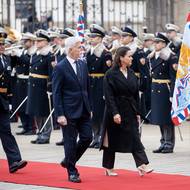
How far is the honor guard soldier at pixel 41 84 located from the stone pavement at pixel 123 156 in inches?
14.3

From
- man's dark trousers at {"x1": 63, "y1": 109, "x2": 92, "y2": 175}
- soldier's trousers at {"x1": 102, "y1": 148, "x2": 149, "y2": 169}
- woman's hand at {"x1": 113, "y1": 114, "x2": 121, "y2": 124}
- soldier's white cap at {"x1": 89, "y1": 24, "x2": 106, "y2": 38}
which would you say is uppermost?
soldier's white cap at {"x1": 89, "y1": 24, "x2": 106, "y2": 38}

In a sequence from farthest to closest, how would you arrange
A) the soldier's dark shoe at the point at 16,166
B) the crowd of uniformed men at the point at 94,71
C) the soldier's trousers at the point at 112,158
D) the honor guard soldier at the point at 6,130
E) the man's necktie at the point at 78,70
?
the crowd of uniformed men at the point at 94,71, the honor guard soldier at the point at 6,130, the soldier's dark shoe at the point at 16,166, the soldier's trousers at the point at 112,158, the man's necktie at the point at 78,70

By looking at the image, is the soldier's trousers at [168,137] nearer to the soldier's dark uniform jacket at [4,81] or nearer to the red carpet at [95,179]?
the red carpet at [95,179]

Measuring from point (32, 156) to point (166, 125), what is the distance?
233cm

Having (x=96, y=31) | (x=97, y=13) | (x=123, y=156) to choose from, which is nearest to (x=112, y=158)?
(x=123, y=156)

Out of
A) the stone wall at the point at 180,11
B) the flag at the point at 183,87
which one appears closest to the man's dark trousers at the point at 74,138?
the flag at the point at 183,87

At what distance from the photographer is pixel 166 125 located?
1633 cm

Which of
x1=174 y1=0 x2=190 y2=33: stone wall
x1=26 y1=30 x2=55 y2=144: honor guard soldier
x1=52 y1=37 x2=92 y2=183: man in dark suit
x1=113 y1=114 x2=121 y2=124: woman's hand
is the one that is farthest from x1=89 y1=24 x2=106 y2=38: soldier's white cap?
x1=174 y1=0 x2=190 y2=33: stone wall

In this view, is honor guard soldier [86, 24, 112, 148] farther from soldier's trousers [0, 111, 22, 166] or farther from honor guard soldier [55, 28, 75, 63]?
soldier's trousers [0, 111, 22, 166]

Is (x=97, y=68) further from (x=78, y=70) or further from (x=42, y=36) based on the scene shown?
(x=78, y=70)

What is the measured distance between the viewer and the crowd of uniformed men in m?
16.1

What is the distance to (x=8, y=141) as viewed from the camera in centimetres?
1370

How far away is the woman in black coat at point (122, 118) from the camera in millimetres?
13172

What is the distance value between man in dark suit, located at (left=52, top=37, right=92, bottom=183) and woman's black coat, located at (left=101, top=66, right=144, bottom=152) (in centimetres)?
38
